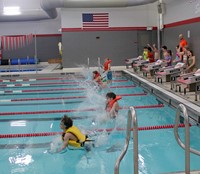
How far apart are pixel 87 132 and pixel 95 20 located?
12.0 m

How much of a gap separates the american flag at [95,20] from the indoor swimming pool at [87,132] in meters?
7.55

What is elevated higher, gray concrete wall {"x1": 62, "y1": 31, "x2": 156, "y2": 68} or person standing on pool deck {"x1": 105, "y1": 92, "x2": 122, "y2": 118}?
gray concrete wall {"x1": 62, "y1": 31, "x2": 156, "y2": 68}

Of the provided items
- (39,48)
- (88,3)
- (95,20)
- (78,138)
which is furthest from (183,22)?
(39,48)

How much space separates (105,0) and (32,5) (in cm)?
631

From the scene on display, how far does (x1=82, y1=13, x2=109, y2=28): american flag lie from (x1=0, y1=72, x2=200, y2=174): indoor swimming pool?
7545 millimetres

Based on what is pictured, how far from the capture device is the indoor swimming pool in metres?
4.57

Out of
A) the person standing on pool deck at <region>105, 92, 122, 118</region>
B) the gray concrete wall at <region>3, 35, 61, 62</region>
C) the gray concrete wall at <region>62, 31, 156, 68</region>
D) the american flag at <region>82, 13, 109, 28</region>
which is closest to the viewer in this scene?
the person standing on pool deck at <region>105, 92, 122, 118</region>

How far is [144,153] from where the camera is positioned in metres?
5.01

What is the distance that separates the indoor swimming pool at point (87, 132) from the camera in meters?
4.57

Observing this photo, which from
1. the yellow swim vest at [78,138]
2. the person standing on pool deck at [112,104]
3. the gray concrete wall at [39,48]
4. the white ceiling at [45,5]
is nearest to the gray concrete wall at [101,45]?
the white ceiling at [45,5]

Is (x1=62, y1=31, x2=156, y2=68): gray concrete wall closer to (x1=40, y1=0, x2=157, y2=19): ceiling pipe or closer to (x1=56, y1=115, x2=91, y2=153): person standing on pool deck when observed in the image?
(x1=40, y1=0, x2=157, y2=19): ceiling pipe

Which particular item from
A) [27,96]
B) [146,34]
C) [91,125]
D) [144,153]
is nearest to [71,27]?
[146,34]

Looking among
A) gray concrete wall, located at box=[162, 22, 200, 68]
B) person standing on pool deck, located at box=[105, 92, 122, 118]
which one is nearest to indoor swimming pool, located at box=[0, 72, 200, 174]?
person standing on pool deck, located at box=[105, 92, 122, 118]

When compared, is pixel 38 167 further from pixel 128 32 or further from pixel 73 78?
pixel 128 32
